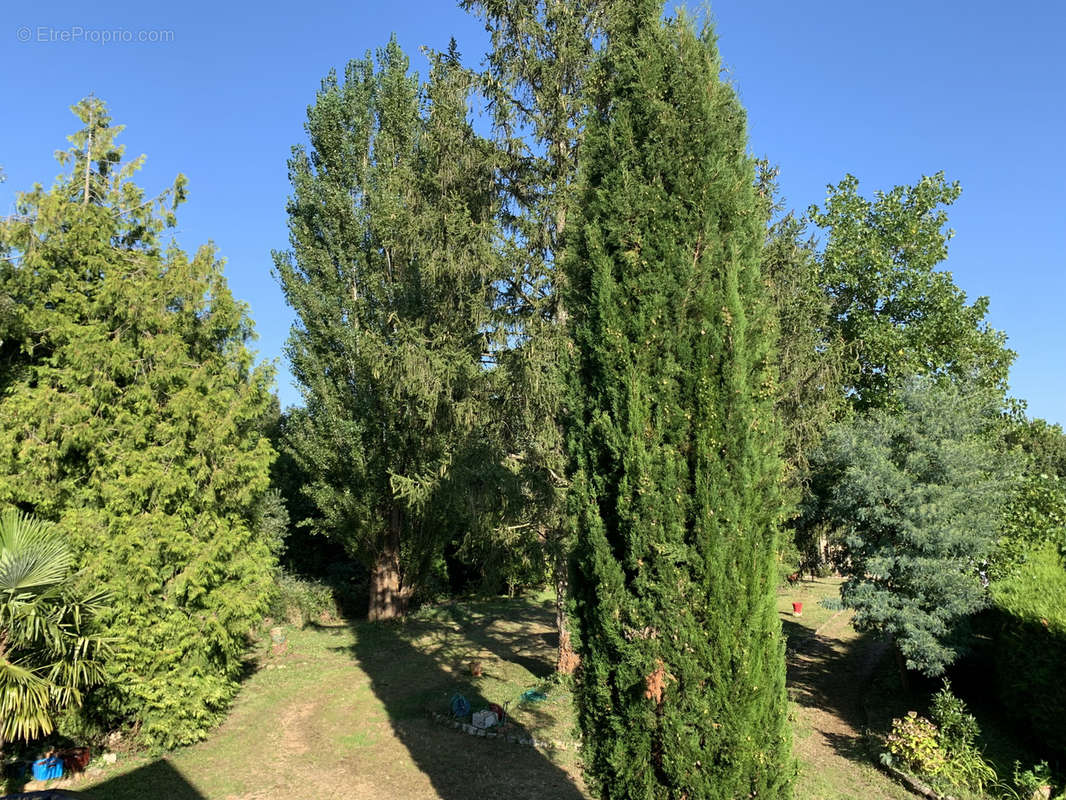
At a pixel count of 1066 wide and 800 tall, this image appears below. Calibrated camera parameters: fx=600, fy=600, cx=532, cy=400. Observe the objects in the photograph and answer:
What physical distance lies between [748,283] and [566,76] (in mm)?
8834

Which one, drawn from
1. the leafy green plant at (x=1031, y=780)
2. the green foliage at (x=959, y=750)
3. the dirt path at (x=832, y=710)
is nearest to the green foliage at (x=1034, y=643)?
the leafy green plant at (x=1031, y=780)

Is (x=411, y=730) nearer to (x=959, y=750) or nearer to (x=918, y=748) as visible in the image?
(x=918, y=748)

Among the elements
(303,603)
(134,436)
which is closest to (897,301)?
(134,436)

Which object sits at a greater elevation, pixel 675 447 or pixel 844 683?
pixel 675 447

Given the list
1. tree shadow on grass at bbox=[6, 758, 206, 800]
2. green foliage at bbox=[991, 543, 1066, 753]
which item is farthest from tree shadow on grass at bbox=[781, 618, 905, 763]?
tree shadow on grass at bbox=[6, 758, 206, 800]

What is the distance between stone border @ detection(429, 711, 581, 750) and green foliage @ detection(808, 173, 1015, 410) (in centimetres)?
950

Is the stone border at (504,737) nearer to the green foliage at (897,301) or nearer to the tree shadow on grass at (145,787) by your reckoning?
the tree shadow on grass at (145,787)

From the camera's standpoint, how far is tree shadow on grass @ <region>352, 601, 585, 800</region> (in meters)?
8.02

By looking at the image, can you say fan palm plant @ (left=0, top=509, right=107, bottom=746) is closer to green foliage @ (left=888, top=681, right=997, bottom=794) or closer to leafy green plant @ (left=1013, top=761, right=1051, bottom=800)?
green foliage @ (left=888, top=681, right=997, bottom=794)

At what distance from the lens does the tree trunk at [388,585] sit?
60.3 ft

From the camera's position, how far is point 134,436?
9.44 metres

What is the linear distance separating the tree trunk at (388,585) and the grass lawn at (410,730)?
176 cm

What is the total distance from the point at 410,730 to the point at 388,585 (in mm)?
8846

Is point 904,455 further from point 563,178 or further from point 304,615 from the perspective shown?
point 304,615
